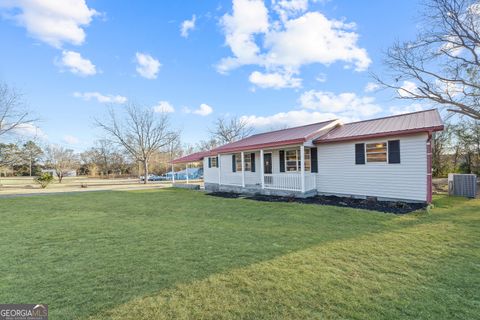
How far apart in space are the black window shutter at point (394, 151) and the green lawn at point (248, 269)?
3.05m

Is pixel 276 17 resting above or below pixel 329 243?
above

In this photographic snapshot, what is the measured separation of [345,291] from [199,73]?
17628mm

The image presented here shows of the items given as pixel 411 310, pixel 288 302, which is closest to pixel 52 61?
pixel 288 302


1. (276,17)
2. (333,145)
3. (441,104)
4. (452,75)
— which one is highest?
(276,17)

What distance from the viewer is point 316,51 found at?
13602 mm

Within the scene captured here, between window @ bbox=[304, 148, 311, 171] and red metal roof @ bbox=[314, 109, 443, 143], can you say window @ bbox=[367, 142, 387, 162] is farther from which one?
window @ bbox=[304, 148, 311, 171]

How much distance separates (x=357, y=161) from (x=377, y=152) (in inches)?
34.7

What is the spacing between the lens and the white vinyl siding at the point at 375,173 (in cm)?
877

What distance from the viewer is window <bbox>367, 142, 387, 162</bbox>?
9625 mm

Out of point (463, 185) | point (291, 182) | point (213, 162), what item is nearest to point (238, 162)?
point (213, 162)

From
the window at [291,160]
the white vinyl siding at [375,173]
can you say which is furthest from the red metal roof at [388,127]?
the window at [291,160]

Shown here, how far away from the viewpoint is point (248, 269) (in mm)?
3539

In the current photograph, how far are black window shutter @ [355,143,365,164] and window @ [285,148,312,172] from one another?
2.43 m

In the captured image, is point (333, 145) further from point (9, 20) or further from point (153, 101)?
point (153, 101)
